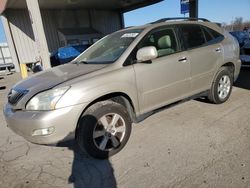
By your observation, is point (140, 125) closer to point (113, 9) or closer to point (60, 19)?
point (60, 19)

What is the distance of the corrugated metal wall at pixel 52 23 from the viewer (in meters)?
16.4

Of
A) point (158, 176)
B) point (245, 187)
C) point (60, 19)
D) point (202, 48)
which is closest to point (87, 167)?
point (158, 176)

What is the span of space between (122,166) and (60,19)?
17.8 meters

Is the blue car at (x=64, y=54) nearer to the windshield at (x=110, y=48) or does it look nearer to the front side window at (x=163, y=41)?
the windshield at (x=110, y=48)

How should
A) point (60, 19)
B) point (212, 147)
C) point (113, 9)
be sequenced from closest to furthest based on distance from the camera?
point (212, 147) → point (60, 19) → point (113, 9)

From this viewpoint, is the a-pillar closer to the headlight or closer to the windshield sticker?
the windshield sticker

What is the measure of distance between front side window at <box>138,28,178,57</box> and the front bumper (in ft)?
5.39

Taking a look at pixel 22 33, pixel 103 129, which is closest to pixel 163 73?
pixel 103 129

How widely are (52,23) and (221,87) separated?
16361 millimetres

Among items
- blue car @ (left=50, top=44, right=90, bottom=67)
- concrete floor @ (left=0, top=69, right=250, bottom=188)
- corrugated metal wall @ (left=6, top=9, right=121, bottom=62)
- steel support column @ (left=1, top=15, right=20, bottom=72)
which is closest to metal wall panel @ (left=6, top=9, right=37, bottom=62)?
corrugated metal wall @ (left=6, top=9, right=121, bottom=62)

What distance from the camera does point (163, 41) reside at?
3930 millimetres

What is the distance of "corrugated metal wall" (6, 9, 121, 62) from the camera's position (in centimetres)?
1638

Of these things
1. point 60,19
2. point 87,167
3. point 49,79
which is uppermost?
point 60,19

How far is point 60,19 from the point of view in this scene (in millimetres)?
18594
